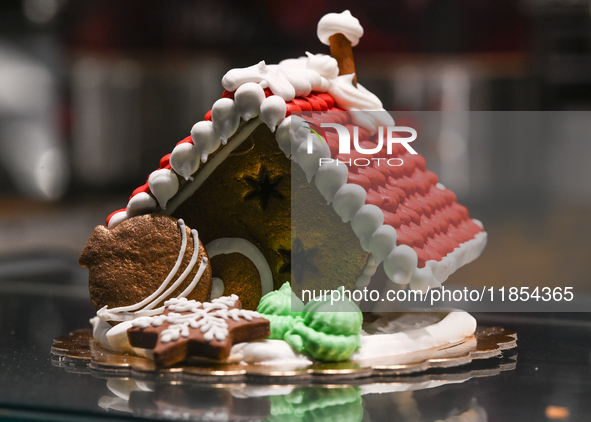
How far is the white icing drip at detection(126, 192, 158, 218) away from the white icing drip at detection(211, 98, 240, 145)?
270mm

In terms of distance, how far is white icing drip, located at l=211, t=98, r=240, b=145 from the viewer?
1720mm

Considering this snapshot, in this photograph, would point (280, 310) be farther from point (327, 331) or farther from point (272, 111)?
point (272, 111)

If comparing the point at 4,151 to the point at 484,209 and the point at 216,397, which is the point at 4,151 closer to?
the point at 484,209

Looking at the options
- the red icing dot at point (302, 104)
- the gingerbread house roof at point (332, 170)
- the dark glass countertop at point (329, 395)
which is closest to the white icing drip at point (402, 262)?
the gingerbread house roof at point (332, 170)

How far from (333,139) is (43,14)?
327 centimetres

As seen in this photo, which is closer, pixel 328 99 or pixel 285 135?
pixel 285 135

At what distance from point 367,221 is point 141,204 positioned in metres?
0.63

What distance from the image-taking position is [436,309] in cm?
200

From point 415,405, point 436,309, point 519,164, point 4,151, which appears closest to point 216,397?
point 415,405

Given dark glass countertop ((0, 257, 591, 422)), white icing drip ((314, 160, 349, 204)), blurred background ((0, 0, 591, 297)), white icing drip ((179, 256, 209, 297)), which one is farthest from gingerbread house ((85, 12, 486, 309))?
blurred background ((0, 0, 591, 297))

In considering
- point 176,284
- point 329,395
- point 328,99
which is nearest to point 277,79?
point 328,99

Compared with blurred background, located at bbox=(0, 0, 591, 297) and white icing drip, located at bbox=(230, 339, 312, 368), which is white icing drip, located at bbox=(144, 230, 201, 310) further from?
blurred background, located at bbox=(0, 0, 591, 297)

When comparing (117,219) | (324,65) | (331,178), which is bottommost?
(117,219)

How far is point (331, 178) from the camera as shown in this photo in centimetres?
166
